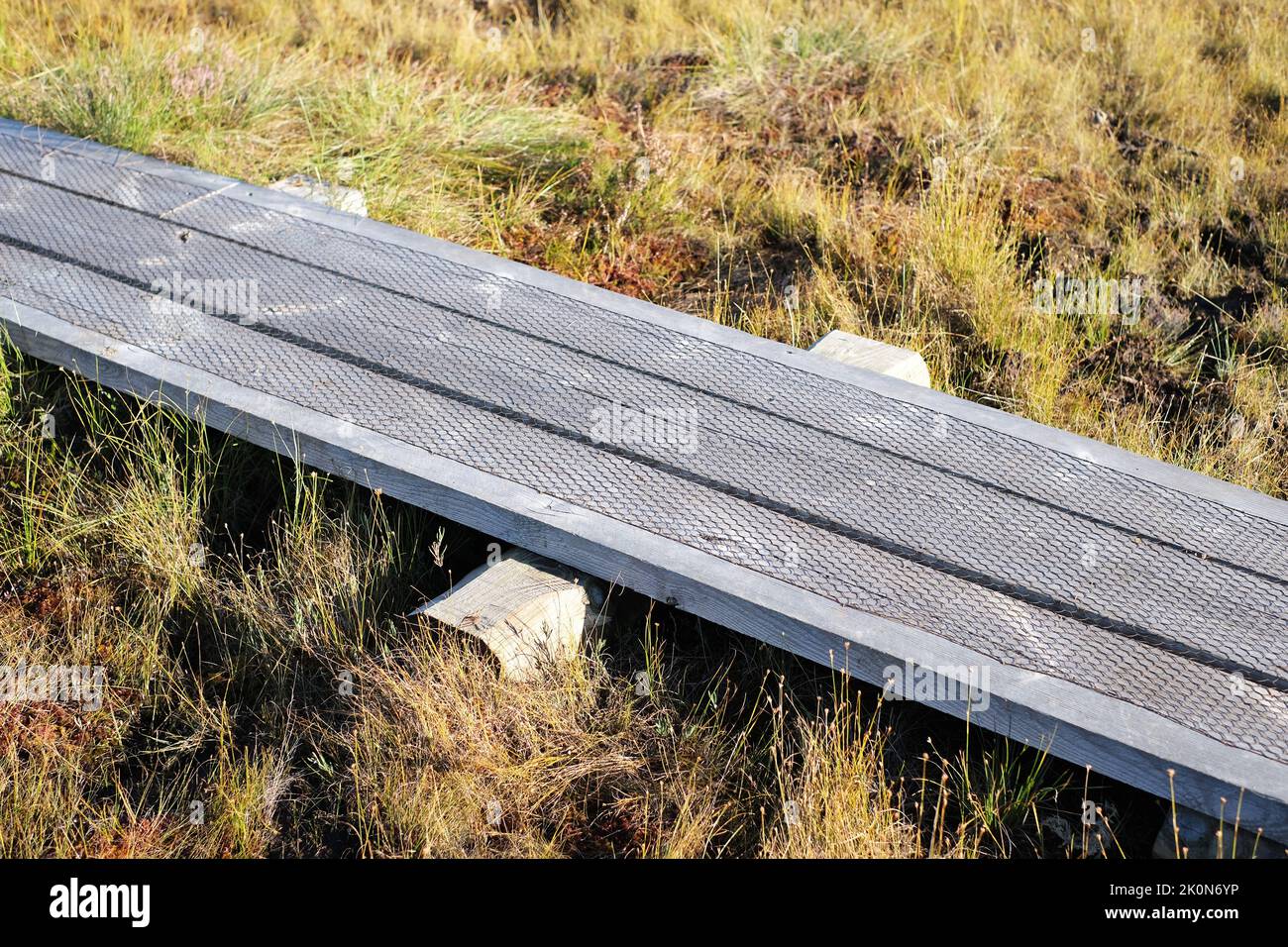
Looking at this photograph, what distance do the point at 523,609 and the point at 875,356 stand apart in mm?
1531

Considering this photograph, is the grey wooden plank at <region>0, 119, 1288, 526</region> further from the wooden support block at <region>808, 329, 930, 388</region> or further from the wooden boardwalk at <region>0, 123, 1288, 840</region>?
the wooden support block at <region>808, 329, 930, 388</region>

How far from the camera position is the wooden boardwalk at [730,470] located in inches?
105

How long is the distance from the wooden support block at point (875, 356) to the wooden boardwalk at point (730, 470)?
15 cm

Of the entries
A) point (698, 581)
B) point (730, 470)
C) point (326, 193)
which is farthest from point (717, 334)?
point (326, 193)

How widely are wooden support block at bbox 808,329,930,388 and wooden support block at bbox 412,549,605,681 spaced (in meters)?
1.20

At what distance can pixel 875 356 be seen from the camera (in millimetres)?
3807

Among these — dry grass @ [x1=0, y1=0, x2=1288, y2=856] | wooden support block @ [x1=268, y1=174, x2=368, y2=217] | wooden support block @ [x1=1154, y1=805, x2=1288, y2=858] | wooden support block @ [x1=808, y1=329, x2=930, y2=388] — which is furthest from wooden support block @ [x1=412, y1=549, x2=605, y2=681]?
wooden support block @ [x1=268, y1=174, x2=368, y2=217]

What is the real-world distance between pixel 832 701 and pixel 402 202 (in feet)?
10.2

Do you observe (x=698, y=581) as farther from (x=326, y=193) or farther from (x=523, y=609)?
(x=326, y=193)

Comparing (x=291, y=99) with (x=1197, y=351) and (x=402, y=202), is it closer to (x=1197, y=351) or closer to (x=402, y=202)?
(x=402, y=202)

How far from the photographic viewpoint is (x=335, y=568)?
3258 mm

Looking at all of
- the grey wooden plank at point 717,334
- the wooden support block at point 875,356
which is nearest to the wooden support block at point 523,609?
the grey wooden plank at point 717,334

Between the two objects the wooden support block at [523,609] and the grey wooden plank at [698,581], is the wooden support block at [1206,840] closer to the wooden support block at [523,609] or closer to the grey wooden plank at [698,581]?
the grey wooden plank at [698,581]
